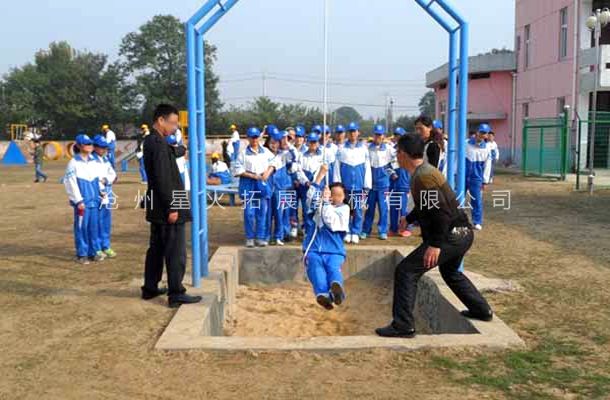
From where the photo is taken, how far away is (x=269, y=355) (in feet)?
16.1

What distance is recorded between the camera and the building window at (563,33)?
78.9ft

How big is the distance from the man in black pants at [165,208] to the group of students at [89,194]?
2.49 meters

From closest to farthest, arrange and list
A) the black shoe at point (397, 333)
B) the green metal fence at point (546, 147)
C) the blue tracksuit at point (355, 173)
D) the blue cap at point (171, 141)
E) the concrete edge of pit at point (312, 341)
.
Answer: the concrete edge of pit at point (312, 341) → the black shoe at point (397, 333) → the blue cap at point (171, 141) → the blue tracksuit at point (355, 173) → the green metal fence at point (546, 147)

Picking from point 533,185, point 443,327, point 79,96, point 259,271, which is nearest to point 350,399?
point 443,327

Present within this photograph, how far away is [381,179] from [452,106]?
348cm

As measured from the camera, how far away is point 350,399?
4.11 m

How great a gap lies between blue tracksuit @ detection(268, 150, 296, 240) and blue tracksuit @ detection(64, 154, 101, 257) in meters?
2.59

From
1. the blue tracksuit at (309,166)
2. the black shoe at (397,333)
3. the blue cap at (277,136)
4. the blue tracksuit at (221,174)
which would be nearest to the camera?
the black shoe at (397,333)

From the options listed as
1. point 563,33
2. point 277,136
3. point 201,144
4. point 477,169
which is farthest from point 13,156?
point 201,144

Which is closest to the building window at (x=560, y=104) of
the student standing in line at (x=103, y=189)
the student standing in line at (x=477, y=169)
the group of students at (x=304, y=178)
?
the student standing in line at (x=477, y=169)

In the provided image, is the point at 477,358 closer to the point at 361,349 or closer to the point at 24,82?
the point at 361,349

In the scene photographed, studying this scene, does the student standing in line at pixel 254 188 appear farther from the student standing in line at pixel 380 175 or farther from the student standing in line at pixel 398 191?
the student standing in line at pixel 398 191

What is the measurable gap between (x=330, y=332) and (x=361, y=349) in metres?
2.02

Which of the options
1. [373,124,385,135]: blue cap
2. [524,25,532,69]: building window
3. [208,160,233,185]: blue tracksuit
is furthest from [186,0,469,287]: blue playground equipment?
[524,25,532,69]: building window
